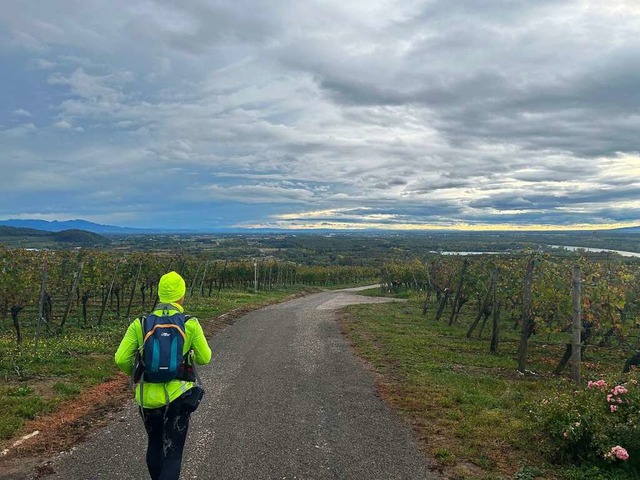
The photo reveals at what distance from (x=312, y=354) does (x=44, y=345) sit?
7493 mm

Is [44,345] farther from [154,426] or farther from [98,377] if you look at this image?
[154,426]

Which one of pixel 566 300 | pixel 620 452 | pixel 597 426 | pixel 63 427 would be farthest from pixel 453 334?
pixel 63 427

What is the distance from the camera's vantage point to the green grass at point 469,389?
5848 mm

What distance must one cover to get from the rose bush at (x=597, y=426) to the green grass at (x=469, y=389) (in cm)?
31

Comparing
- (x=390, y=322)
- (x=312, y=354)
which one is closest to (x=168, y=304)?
(x=312, y=354)

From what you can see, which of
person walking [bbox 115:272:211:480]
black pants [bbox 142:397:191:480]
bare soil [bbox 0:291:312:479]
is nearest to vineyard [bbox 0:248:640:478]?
bare soil [bbox 0:291:312:479]

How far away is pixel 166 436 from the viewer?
418 centimetres

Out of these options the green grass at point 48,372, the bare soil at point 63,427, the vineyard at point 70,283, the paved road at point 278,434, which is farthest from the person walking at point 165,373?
the vineyard at point 70,283

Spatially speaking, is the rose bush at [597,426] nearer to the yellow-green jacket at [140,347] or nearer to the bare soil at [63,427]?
the yellow-green jacket at [140,347]

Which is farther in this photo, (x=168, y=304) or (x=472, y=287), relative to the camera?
(x=472, y=287)

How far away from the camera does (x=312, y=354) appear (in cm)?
1266

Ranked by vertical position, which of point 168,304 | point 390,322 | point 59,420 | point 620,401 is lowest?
point 390,322

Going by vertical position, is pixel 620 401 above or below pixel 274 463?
above

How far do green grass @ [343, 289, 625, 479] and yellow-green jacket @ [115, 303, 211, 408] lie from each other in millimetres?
3399
